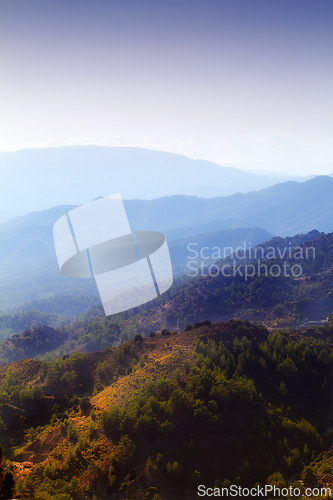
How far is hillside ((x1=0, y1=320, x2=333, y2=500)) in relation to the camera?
11.6m

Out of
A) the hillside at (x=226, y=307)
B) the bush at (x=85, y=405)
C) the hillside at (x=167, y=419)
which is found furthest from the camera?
the hillside at (x=226, y=307)

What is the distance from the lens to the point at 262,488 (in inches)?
433

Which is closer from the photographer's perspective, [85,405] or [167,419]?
[167,419]

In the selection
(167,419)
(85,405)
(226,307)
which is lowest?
(226,307)

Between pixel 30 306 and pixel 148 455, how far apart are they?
107 m

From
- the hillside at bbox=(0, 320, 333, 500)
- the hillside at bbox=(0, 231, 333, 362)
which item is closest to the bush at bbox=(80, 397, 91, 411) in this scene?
the hillside at bbox=(0, 320, 333, 500)

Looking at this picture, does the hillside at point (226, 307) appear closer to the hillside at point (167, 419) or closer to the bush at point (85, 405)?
the hillside at point (167, 419)

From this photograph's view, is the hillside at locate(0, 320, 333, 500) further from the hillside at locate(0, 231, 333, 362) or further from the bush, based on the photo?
the hillside at locate(0, 231, 333, 362)

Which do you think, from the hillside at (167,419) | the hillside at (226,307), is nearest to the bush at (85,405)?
the hillside at (167,419)

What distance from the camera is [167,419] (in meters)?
14.1

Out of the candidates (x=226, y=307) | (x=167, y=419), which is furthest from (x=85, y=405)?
(x=226, y=307)

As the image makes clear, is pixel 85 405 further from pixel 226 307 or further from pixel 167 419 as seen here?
pixel 226 307

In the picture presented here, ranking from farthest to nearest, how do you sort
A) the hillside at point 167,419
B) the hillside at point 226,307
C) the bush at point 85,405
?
the hillside at point 226,307, the bush at point 85,405, the hillside at point 167,419

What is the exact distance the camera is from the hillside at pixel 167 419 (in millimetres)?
11617
